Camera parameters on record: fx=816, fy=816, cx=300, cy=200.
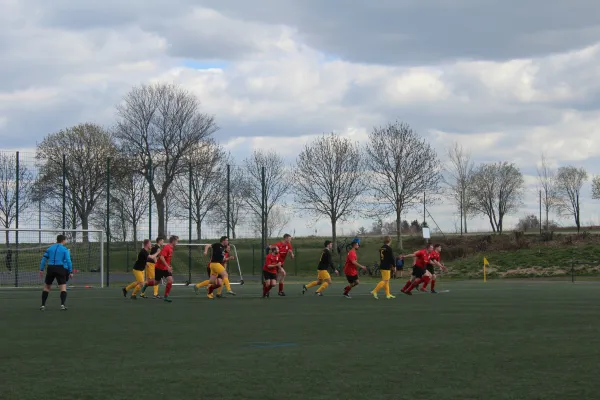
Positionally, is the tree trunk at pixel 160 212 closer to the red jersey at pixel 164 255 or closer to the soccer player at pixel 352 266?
the red jersey at pixel 164 255

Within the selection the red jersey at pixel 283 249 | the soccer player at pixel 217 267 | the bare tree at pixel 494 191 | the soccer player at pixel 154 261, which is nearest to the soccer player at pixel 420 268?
the red jersey at pixel 283 249

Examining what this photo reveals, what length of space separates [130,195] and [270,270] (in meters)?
20.0

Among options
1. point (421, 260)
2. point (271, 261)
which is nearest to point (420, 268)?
point (421, 260)

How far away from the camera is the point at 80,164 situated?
169 feet

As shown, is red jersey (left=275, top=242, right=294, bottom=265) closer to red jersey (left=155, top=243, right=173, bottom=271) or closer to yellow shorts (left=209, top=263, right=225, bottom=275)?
yellow shorts (left=209, top=263, right=225, bottom=275)

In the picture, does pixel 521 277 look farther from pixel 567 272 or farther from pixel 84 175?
pixel 84 175

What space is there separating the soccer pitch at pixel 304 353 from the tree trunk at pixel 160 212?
1943 centimetres

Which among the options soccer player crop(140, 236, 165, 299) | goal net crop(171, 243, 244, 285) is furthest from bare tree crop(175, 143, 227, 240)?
soccer player crop(140, 236, 165, 299)

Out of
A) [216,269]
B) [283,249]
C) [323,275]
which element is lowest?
[323,275]

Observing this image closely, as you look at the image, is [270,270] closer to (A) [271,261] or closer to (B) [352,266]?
(A) [271,261]

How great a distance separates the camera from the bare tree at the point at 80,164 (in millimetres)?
39125

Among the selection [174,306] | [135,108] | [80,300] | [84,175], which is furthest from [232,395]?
[135,108]

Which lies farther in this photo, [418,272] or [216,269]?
[418,272]

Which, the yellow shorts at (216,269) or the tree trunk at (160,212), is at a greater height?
the tree trunk at (160,212)
